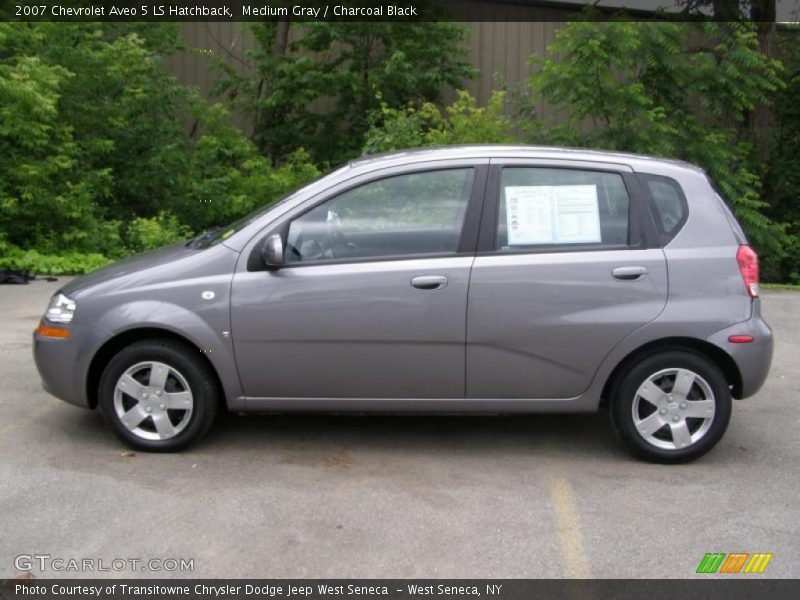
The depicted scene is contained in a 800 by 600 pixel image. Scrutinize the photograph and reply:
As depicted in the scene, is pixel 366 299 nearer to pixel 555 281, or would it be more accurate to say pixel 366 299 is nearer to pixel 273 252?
pixel 273 252

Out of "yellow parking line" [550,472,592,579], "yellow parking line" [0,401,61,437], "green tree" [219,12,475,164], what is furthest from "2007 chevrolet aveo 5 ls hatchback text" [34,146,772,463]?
"green tree" [219,12,475,164]

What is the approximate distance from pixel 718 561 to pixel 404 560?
1.39 m

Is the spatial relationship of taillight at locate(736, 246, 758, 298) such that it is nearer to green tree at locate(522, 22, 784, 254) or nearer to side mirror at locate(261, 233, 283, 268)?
side mirror at locate(261, 233, 283, 268)

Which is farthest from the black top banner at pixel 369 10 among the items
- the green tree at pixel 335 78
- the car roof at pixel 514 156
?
the car roof at pixel 514 156

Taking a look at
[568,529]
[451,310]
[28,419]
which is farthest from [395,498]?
[28,419]

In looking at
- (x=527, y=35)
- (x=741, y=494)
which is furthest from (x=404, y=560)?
(x=527, y=35)

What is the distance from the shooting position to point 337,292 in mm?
4883

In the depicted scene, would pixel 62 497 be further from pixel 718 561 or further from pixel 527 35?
pixel 527 35

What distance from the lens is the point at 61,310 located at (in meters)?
5.12

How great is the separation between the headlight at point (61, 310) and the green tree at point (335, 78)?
915 centimetres

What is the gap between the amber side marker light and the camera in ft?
16.6

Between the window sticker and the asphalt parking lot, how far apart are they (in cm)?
129

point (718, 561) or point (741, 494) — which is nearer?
point (718, 561)

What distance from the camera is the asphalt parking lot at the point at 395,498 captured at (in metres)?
3.90
